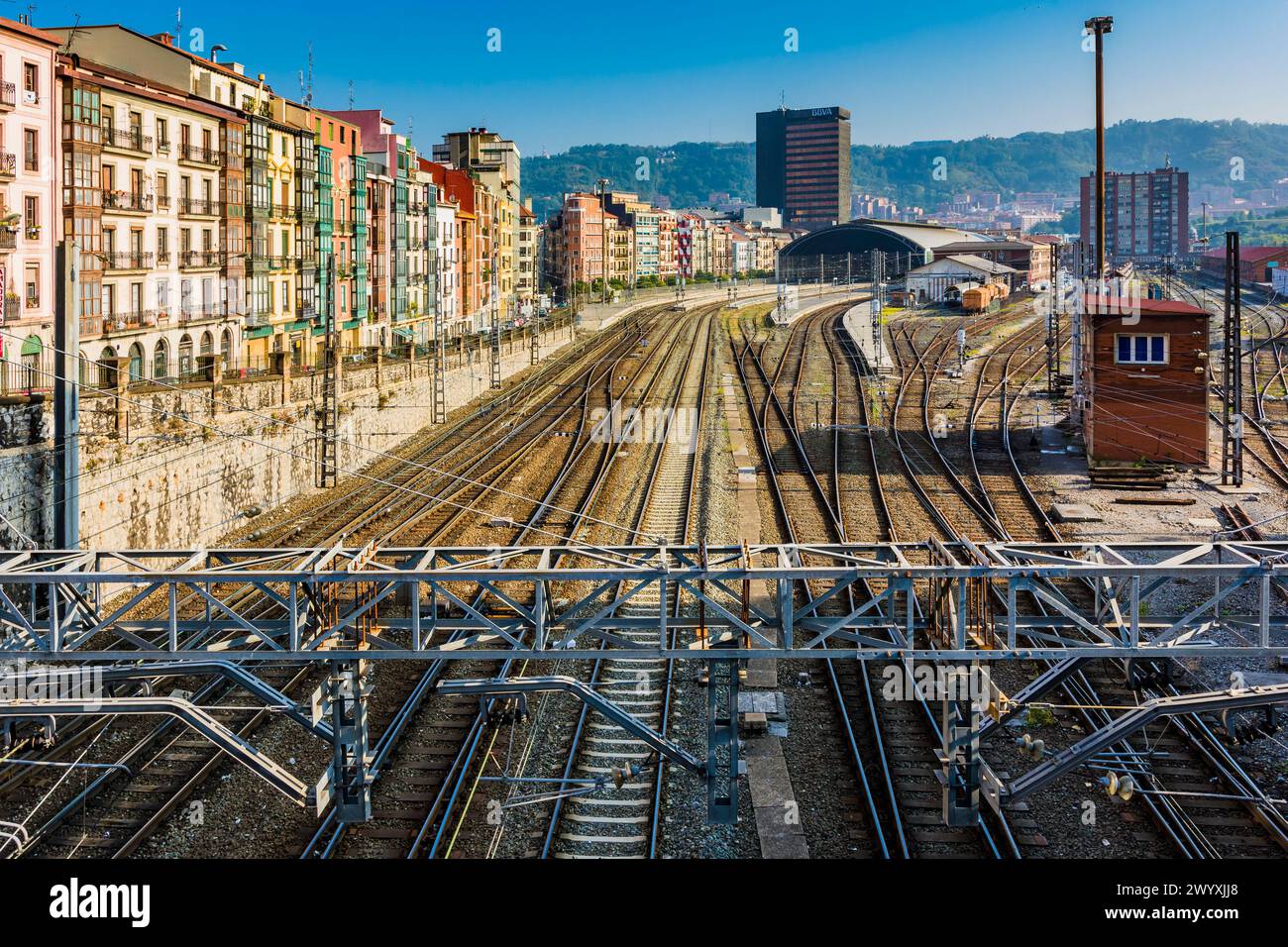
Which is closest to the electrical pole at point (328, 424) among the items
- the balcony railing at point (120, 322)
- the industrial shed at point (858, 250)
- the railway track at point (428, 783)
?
the balcony railing at point (120, 322)

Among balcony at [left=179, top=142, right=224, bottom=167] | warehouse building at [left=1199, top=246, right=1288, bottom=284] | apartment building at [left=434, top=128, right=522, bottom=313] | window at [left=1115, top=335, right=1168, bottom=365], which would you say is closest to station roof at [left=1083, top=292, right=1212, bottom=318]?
window at [left=1115, top=335, right=1168, bottom=365]

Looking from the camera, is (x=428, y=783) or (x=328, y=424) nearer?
(x=428, y=783)

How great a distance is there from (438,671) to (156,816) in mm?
5885

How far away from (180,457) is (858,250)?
11746cm

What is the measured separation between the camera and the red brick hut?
108 feet

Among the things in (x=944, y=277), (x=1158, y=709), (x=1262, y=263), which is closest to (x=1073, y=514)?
(x=1158, y=709)

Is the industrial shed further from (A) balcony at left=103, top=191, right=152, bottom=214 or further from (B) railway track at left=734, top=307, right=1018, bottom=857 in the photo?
(A) balcony at left=103, top=191, right=152, bottom=214

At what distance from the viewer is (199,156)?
39.3m

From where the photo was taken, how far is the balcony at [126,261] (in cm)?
3416

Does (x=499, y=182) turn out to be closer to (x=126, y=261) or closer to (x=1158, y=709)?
(x=126, y=261)

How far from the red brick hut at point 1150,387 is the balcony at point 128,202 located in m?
27.5

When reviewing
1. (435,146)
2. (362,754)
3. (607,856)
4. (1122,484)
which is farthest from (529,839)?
(435,146)

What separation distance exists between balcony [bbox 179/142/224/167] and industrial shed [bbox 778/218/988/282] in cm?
9225
